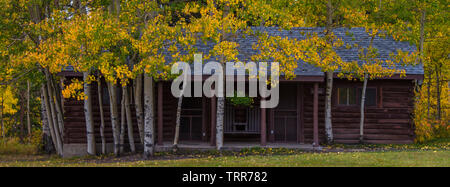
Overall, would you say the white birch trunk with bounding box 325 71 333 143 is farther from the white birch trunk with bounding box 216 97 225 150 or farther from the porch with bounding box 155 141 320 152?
the white birch trunk with bounding box 216 97 225 150

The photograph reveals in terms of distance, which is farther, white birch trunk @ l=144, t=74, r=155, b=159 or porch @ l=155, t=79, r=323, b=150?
porch @ l=155, t=79, r=323, b=150

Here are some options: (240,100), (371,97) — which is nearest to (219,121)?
(240,100)

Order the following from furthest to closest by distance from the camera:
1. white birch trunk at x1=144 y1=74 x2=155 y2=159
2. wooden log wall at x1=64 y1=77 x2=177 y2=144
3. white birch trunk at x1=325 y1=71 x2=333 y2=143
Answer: wooden log wall at x1=64 y1=77 x2=177 y2=144
white birch trunk at x1=325 y1=71 x2=333 y2=143
white birch trunk at x1=144 y1=74 x2=155 y2=159

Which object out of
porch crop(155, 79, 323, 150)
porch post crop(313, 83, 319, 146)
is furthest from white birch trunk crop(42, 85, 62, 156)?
porch post crop(313, 83, 319, 146)

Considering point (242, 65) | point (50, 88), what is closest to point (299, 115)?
point (242, 65)

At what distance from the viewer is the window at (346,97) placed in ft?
70.2

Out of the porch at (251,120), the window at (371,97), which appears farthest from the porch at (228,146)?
the window at (371,97)

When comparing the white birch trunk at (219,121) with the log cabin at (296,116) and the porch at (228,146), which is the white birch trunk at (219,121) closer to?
the porch at (228,146)

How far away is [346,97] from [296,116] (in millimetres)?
2202

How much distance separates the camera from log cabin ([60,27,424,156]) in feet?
68.5

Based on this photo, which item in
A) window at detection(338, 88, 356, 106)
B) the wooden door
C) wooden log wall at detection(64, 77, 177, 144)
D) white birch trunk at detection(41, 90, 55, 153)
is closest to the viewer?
wooden log wall at detection(64, 77, 177, 144)

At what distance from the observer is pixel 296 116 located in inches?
843

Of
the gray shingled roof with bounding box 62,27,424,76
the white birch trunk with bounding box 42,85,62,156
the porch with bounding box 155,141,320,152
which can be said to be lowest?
the porch with bounding box 155,141,320,152

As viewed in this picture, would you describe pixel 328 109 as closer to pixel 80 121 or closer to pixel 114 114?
pixel 114 114
